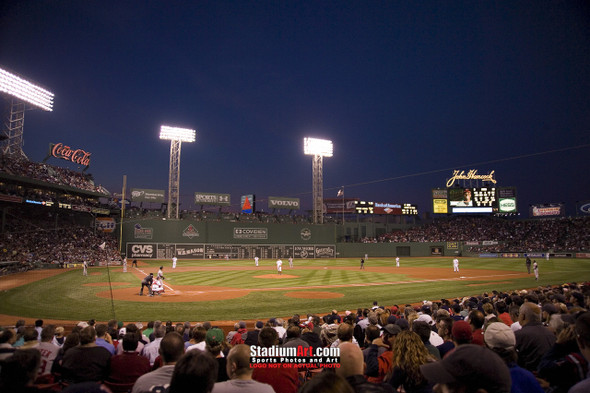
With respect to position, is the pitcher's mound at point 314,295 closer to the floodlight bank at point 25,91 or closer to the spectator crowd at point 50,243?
the spectator crowd at point 50,243

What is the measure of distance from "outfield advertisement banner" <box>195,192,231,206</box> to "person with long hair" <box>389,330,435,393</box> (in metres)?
66.8

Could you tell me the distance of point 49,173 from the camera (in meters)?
47.2

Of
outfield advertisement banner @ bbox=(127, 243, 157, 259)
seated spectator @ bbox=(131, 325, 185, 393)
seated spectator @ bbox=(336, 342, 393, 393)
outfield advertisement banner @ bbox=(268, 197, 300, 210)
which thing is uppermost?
outfield advertisement banner @ bbox=(268, 197, 300, 210)

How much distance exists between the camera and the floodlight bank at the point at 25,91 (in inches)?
1642

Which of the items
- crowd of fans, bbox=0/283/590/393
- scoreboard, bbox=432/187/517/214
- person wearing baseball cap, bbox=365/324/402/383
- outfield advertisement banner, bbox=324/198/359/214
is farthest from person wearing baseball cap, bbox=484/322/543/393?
outfield advertisement banner, bbox=324/198/359/214

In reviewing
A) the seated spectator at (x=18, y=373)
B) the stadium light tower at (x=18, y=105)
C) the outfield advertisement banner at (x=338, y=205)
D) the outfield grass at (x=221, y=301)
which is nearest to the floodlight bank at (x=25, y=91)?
the stadium light tower at (x=18, y=105)

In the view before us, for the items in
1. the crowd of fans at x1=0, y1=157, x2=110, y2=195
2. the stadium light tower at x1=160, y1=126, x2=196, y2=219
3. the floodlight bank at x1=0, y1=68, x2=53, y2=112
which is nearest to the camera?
the crowd of fans at x1=0, y1=157, x2=110, y2=195

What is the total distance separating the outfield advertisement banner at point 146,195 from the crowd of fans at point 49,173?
5.96 m

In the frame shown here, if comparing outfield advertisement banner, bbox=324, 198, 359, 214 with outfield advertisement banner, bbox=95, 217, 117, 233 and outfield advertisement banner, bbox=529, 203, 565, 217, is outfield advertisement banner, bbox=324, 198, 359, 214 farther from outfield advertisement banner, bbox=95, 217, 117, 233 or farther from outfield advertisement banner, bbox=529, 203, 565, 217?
outfield advertisement banner, bbox=95, 217, 117, 233

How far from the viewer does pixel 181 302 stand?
18547 mm

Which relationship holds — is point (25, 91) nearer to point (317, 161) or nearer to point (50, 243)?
point (50, 243)

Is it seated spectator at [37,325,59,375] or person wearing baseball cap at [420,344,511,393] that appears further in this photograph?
seated spectator at [37,325,59,375]

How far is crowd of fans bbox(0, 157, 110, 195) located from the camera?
40.4m

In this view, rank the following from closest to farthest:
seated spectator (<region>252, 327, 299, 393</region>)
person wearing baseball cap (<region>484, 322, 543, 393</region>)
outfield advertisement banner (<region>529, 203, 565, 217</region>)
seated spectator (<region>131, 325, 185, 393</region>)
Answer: person wearing baseball cap (<region>484, 322, 543, 393</region>) → seated spectator (<region>131, 325, 185, 393</region>) → seated spectator (<region>252, 327, 299, 393</region>) → outfield advertisement banner (<region>529, 203, 565, 217</region>)
